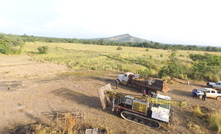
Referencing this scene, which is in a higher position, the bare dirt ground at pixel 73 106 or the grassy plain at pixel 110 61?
the grassy plain at pixel 110 61

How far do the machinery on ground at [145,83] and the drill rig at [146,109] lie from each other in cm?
405

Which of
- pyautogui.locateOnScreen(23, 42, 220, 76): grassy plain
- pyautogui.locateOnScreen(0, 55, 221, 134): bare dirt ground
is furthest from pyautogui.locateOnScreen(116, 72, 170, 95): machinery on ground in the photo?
pyautogui.locateOnScreen(23, 42, 220, 76): grassy plain

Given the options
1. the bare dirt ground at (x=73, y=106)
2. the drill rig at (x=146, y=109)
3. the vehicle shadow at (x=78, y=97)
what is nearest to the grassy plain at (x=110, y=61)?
the bare dirt ground at (x=73, y=106)

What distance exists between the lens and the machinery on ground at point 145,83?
13.3m

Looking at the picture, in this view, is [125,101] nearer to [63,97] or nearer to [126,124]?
[126,124]

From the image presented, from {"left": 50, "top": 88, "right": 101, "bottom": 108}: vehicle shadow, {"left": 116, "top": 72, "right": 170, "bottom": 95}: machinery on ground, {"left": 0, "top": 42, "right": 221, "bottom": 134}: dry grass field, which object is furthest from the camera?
{"left": 116, "top": 72, "right": 170, "bottom": 95}: machinery on ground

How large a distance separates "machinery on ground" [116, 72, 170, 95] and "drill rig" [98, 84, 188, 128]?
4.05 meters

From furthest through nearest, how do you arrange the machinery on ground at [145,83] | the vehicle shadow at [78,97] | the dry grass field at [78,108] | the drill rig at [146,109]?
the machinery on ground at [145,83] → the vehicle shadow at [78,97] → the dry grass field at [78,108] → the drill rig at [146,109]

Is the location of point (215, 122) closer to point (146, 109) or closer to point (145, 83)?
point (146, 109)

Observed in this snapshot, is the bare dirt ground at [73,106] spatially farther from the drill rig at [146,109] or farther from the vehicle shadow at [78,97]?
the drill rig at [146,109]

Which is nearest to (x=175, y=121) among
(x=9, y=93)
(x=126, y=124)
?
(x=126, y=124)

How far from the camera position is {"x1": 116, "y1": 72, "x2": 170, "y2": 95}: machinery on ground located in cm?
1332

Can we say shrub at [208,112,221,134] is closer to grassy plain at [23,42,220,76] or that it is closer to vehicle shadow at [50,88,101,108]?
vehicle shadow at [50,88,101,108]

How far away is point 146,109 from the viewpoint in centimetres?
873
